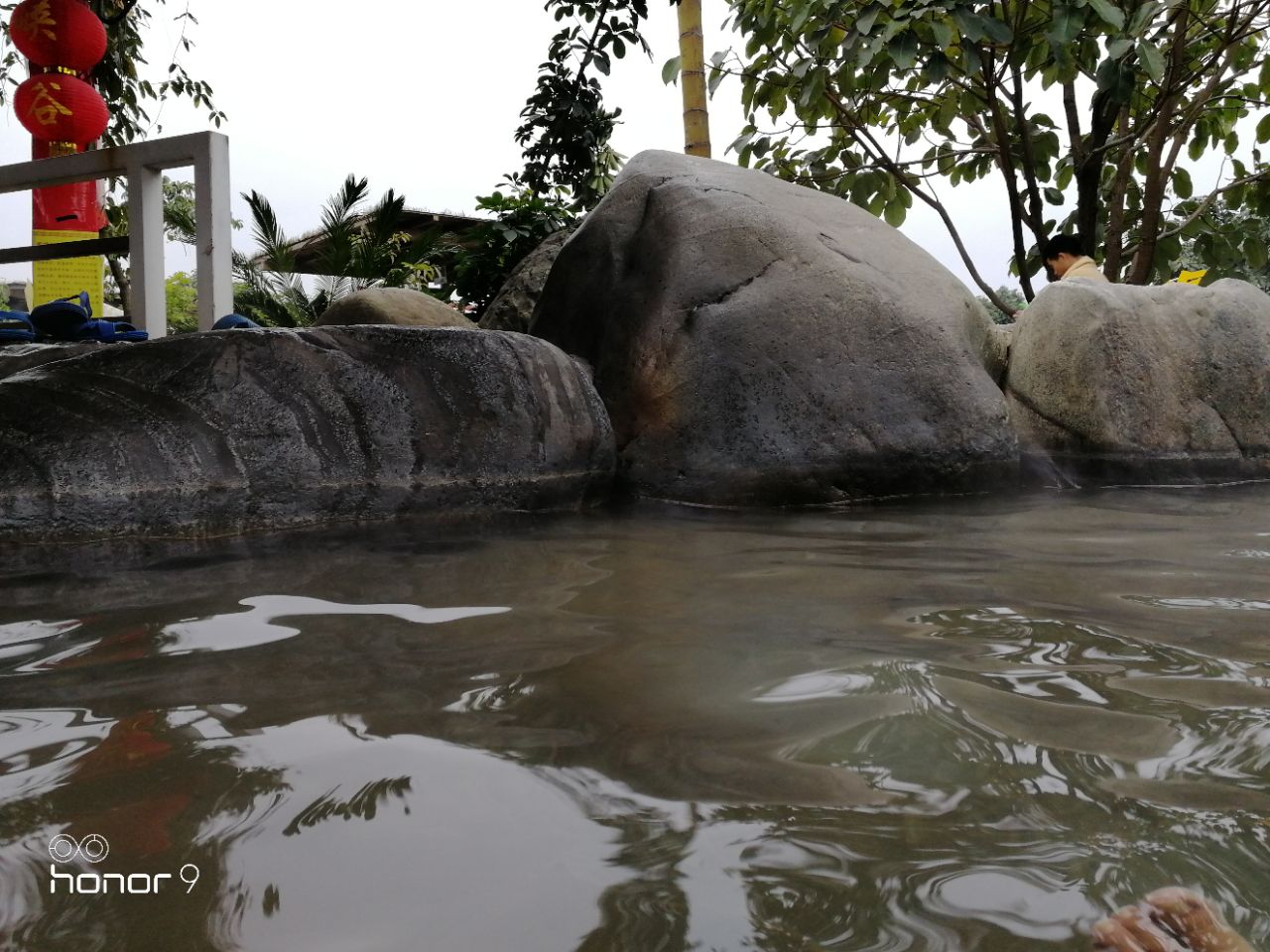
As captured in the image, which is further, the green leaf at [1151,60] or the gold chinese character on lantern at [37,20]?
the gold chinese character on lantern at [37,20]

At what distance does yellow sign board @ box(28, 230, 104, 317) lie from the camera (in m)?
6.91

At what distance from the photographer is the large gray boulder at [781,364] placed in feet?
12.0

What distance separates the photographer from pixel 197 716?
119 centimetres

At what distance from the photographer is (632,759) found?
3.50 ft

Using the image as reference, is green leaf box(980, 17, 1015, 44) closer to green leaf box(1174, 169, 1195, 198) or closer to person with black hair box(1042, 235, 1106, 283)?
person with black hair box(1042, 235, 1106, 283)

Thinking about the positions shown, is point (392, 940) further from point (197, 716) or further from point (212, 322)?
point (212, 322)

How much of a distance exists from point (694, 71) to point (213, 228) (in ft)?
11.9

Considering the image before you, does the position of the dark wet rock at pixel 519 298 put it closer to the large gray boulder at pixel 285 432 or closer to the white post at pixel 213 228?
the white post at pixel 213 228

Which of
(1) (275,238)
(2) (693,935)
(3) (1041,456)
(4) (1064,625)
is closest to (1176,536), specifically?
(4) (1064,625)

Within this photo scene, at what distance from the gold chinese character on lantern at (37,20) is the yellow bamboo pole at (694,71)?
4.39m

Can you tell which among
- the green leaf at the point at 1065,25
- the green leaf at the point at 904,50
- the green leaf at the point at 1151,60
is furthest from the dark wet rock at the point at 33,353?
the green leaf at the point at 1151,60

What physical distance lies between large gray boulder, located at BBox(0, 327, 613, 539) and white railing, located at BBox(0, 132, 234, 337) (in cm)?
227

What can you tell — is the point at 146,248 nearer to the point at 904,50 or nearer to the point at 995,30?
the point at 904,50

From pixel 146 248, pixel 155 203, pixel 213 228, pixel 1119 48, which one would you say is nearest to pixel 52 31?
pixel 155 203
